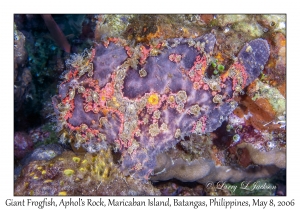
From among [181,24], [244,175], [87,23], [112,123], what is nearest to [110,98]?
[112,123]

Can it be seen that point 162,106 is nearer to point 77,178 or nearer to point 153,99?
point 153,99

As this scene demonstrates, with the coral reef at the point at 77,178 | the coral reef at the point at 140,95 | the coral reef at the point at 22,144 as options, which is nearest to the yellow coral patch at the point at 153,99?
the coral reef at the point at 140,95

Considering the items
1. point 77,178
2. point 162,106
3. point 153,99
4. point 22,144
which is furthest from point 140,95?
point 22,144

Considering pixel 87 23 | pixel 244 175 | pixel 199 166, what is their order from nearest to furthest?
pixel 199 166, pixel 244 175, pixel 87 23

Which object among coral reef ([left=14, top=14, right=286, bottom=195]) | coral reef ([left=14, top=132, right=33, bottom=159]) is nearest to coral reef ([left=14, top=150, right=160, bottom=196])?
coral reef ([left=14, top=14, right=286, bottom=195])
